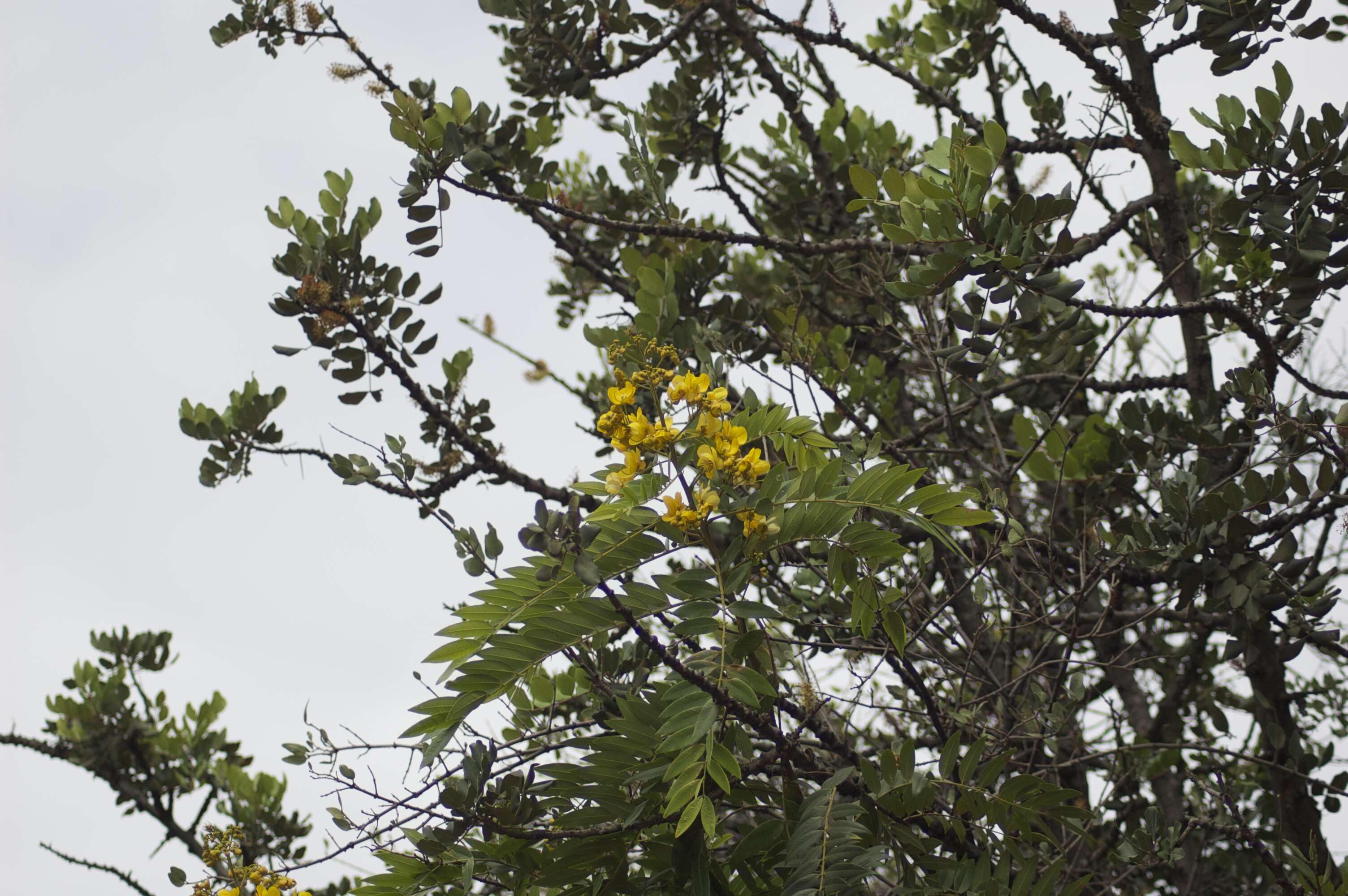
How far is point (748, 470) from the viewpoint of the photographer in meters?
1.54

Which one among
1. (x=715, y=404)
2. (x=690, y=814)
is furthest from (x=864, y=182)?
(x=690, y=814)

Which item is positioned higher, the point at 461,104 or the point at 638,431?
the point at 461,104

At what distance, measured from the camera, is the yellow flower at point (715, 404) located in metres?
1.60

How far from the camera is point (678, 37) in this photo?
10.5 feet

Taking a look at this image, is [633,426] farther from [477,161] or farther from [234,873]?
[234,873]

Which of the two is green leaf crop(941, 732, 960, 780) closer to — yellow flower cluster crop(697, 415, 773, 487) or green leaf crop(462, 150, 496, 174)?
yellow flower cluster crop(697, 415, 773, 487)

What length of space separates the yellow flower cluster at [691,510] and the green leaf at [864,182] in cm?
74

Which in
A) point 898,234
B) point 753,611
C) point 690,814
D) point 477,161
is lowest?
point 690,814

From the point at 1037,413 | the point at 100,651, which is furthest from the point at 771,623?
the point at 100,651

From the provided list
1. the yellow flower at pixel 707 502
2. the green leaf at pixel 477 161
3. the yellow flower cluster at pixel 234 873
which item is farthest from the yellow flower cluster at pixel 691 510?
the yellow flower cluster at pixel 234 873

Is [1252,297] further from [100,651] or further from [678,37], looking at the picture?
[100,651]

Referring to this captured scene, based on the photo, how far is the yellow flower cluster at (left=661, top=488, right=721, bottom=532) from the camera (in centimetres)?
145

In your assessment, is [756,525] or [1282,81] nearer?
[756,525]

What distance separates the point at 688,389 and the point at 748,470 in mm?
171
